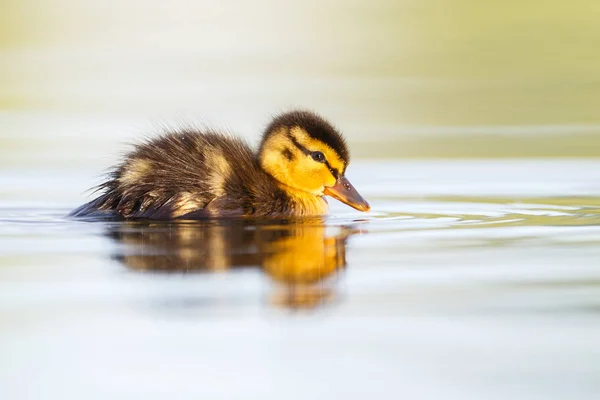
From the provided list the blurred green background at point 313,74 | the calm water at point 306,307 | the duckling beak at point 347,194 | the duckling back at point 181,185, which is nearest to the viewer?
the calm water at point 306,307

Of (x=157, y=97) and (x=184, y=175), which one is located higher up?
(x=157, y=97)

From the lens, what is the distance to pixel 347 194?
7.70m

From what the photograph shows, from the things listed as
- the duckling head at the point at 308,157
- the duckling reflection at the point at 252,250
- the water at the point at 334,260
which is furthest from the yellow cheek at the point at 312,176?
the duckling reflection at the point at 252,250

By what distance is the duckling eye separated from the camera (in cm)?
766

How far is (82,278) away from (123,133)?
6369mm

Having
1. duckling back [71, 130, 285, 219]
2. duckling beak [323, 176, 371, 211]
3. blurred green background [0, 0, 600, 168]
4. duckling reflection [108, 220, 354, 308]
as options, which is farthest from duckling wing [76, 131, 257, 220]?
blurred green background [0, 0, 600, 168]

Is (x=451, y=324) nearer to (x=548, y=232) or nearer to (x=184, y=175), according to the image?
(x=548, y=232)

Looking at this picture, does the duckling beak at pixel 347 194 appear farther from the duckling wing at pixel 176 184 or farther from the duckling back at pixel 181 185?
the duckling wing at pixel 176 184

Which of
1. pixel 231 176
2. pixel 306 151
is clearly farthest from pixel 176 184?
pixel 306 151

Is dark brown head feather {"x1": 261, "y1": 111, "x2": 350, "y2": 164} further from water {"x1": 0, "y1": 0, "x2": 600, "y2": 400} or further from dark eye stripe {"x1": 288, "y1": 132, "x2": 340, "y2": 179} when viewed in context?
water {"x1": 0, "y1": 0, "x2": 600, "y2": 400}

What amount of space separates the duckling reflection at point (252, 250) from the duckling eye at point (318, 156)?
53 cm

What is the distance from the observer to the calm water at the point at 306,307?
3.73 m

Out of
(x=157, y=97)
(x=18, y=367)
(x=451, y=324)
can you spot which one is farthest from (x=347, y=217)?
(x=157, y=97)

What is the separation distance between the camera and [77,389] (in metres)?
3.63
